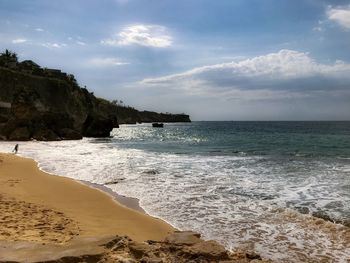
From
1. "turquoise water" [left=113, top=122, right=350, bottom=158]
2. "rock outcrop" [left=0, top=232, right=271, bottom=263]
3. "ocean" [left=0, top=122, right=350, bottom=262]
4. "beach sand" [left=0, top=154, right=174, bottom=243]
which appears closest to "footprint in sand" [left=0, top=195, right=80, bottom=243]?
"beach sand" [left=0, top=154, right=174, bottom=243]

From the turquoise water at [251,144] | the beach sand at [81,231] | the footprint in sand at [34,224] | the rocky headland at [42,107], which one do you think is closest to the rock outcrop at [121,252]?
the beach sand at [81,231]

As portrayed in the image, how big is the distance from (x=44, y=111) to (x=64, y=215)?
1969 inches

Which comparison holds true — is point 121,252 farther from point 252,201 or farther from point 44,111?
point 44,111

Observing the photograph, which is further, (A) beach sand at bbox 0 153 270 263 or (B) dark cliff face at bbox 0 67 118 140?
(B) dark cliff face at bbox 0 67 118 140

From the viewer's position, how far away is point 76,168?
20125 mm

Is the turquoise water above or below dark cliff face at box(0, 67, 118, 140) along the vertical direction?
below

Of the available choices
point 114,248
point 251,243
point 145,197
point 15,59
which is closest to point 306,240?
point 251,243

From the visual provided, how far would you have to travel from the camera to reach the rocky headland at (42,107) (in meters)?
49.2

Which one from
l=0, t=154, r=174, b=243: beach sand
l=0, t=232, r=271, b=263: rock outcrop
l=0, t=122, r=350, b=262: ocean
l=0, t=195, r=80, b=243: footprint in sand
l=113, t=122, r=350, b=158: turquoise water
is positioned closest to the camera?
l=0, t=232, r=271, b=263: rock outcrop

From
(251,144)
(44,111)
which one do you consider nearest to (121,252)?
(251,144)

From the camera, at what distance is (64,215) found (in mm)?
9586

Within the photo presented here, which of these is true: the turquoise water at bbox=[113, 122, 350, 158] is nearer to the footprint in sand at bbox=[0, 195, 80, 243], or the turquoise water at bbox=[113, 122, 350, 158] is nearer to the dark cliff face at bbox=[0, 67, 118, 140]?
the dark cliff face at bbox=[0, 67, 118, 140]

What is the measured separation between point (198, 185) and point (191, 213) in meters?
4.27

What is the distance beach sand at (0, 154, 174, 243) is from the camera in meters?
7.70
